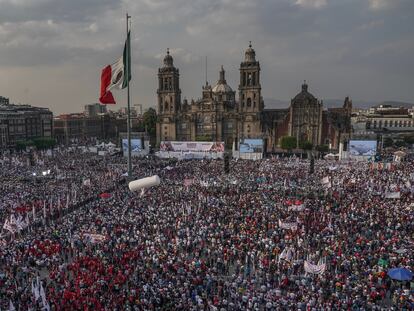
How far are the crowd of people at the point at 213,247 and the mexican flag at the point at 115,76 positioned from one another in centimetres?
771

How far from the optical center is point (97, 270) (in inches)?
681

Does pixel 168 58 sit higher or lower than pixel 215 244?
higher

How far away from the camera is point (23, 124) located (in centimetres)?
9294

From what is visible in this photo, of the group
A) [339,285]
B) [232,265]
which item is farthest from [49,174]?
[339,285]

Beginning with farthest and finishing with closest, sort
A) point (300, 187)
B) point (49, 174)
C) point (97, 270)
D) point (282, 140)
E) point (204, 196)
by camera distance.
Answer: point (282, 140) → point (49, 174) → point (300, 187) → point (204, 196) → point (97, 270)

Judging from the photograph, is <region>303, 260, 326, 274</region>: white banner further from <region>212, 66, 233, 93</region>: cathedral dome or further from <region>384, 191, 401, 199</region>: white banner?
<region>212, 66, 233, 93</region>: cathedral dome

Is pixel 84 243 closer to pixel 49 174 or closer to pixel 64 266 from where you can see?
pixel 64 266

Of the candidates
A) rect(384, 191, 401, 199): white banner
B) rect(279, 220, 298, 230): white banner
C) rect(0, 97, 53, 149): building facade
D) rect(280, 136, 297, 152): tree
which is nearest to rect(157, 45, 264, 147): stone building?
rect(280, 136, 297, 152): tree

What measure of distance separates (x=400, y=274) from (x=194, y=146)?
48159 millimetres

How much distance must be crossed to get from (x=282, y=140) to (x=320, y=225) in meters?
50.5

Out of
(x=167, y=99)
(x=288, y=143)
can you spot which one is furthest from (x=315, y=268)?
(x=167, y=99)

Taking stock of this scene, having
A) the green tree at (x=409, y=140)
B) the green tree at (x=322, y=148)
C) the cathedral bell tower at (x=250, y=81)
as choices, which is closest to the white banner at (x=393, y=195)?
the green tree at (x=322, y=148)

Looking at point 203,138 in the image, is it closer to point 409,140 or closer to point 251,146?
point 251,146

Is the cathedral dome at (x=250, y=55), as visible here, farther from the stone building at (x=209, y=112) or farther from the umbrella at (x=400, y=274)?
the umbrella at (x=400, y=274)
